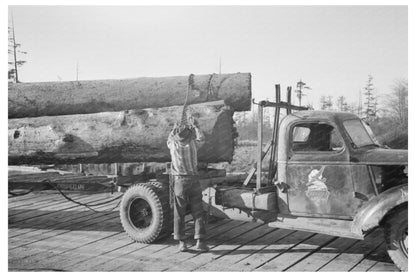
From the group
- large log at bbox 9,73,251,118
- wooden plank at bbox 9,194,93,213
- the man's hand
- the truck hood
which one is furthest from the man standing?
wooden plank at bbox 9,194,93,213

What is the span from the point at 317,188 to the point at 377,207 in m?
0.79

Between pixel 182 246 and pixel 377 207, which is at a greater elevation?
pixel 377 207

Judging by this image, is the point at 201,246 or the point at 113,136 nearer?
the point at 201,246

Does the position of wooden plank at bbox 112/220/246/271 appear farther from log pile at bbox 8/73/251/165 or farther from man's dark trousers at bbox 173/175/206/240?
log pile at bbox 8/73/251/165

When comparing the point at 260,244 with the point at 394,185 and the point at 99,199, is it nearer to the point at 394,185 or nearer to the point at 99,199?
the point at 394,185

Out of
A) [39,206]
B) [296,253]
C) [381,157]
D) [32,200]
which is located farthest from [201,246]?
[32,200]

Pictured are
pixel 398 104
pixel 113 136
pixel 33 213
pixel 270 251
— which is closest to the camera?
pixel 270 251

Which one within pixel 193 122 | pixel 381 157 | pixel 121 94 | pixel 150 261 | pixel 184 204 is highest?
pixel 121 94

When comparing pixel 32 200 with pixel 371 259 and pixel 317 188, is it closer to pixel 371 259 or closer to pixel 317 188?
pixel 317 188

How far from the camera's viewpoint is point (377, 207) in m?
4.32

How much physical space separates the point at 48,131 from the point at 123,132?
137 cm

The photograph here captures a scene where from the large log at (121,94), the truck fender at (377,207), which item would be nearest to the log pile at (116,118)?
the large log at (121,94)

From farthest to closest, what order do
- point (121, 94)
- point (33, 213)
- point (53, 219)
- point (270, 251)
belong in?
point (33, 213) → point (53, 219) → point (121, 94) → point (270, 251)

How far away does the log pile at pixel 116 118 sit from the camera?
5.90 metres
